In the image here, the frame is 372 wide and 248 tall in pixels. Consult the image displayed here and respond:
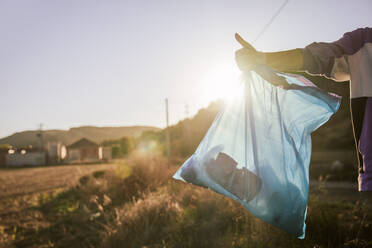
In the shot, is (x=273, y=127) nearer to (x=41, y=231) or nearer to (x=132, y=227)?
(x=132, y=227)

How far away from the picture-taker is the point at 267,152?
73.2 inches

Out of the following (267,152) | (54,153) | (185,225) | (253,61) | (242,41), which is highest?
(242,41)

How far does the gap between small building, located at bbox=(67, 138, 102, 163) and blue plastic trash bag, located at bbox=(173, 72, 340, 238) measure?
55.2m

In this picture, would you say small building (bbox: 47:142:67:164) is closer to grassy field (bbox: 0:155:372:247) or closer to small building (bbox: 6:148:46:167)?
small building (bbox: 6:148:46:167)

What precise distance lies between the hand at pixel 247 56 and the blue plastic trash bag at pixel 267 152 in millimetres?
291

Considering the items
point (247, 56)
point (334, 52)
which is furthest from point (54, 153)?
point (334, 52)

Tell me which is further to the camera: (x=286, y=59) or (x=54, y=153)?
(x=54, y=153)

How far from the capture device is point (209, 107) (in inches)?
2133

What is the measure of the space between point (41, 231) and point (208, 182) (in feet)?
18.0

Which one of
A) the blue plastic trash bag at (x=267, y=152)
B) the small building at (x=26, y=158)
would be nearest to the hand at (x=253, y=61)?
the blue plastic trash bag at (x=267, y=152)

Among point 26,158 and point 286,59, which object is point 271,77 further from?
point 26,158

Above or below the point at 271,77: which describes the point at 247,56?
above

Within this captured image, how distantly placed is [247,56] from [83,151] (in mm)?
59135

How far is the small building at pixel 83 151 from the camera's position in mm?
54281
